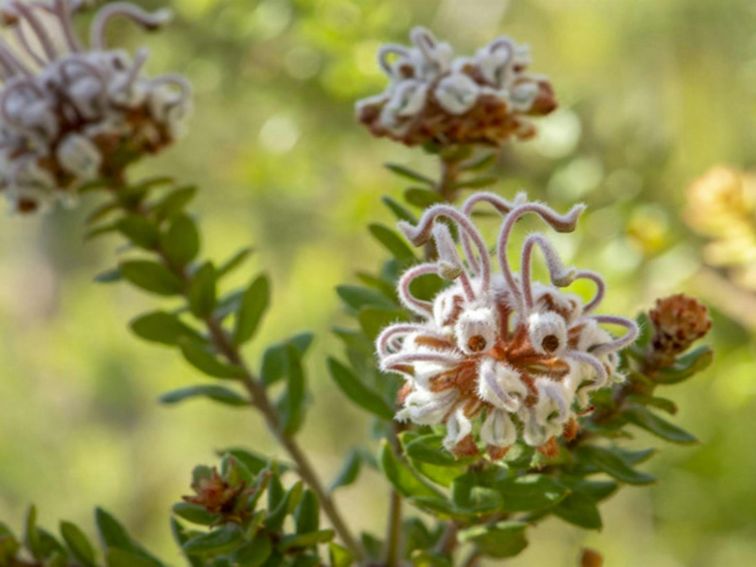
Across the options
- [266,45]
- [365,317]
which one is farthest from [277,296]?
[365,317]

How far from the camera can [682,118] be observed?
5.18 ft

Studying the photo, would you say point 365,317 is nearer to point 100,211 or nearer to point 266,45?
point 100,211

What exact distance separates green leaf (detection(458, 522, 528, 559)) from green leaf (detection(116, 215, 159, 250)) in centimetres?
30

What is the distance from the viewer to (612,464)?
52cm

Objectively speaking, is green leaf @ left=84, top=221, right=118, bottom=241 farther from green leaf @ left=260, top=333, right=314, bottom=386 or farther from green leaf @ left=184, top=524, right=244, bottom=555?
green leaf @ left=184, top=524, right=244, bottom=555

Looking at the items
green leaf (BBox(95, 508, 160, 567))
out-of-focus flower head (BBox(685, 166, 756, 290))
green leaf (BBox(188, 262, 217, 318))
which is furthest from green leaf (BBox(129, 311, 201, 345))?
out-of-focus flower head (BBox(685, 166, 756, 290))

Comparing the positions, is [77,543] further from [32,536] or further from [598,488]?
[598,488]

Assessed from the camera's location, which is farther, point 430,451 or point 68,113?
point 68,113

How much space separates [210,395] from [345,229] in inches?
26.8

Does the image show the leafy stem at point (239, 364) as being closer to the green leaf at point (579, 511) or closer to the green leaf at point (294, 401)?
the green leaf at point (294, 401)

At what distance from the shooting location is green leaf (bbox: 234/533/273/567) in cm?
50

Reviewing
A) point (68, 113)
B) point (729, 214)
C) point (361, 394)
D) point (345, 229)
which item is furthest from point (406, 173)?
point (345, 229)

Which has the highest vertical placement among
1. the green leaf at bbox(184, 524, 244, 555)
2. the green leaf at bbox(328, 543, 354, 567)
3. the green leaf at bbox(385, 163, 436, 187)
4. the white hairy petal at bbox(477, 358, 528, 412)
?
the green leaf at bbox(385, 163, 436, 187)

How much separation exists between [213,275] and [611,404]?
0.28 metres
